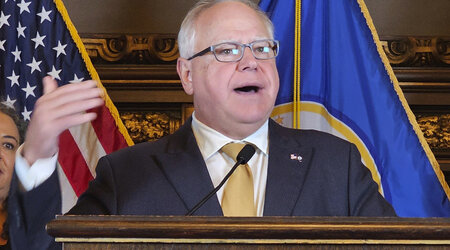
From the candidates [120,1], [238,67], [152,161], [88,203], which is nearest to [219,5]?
[238,67]

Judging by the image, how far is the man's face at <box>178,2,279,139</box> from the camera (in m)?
2.06

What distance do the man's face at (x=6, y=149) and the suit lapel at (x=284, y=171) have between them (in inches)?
36.6

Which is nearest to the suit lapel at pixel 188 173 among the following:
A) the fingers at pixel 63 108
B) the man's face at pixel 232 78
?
the man's face at pixel 232 78

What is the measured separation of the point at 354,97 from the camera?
2902mm

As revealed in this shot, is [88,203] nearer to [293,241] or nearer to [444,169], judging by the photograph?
[293,241]

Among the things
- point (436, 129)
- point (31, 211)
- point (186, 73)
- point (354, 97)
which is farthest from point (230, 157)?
point (436, 129)

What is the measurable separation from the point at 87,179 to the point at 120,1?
3.46 ft

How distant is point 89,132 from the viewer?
9.98 ft

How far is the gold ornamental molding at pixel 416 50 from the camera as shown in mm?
3611

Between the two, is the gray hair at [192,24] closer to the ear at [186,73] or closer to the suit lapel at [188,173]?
the ear at [186,73]

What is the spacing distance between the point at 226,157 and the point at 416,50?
1.85 metres

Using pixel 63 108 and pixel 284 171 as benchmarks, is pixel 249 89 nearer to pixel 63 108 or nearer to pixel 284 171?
pixel 284 171

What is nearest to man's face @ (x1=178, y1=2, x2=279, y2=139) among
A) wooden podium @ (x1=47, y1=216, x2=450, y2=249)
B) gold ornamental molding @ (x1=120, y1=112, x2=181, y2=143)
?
wooden podium @ (x1=47, y1=216, x2=450, y2=249)

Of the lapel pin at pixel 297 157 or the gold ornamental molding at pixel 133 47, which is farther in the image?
the gold ornamental molding at pixel 133 47
